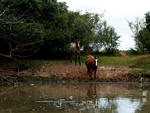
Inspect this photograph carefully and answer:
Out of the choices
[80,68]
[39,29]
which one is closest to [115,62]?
[80,68]

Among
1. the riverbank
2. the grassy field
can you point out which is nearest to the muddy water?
the riverbank

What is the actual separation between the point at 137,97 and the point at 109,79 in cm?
998

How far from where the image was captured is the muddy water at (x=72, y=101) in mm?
17094

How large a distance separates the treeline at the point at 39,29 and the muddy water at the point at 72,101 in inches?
272

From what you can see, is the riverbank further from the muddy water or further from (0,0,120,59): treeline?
the muddy water

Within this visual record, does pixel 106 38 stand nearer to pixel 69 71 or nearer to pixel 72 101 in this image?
pixel 69 71

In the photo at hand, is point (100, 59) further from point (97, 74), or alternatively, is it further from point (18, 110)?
point (18, 110)

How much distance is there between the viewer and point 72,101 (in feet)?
64.6

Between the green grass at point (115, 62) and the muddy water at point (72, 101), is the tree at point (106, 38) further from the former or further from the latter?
the muddy water at point (72, 101)

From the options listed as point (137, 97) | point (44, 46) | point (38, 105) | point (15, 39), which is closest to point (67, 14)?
point (44, 46)

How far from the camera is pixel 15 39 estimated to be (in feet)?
108

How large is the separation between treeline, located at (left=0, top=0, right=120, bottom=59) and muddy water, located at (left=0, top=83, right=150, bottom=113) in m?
6.91

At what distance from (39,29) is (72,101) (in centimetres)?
1346

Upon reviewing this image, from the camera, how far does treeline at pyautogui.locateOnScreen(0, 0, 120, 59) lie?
1229 inches
